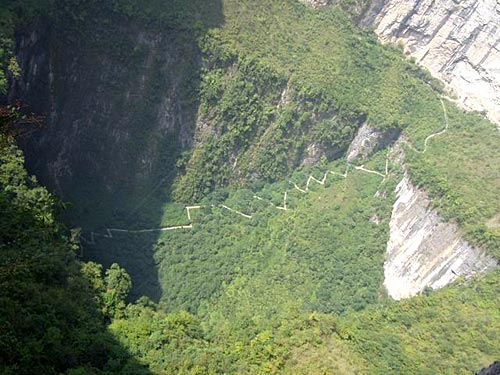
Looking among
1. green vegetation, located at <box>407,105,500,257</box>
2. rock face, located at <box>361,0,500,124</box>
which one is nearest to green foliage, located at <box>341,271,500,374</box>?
green vegetation, located at <box>407,105,500,257</box>

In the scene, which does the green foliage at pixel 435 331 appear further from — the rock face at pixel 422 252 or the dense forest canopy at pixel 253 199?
the rock face at pixel 422 252

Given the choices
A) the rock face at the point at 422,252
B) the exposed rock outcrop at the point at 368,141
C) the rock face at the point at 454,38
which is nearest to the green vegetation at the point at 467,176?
the rock face at the point at 422,252

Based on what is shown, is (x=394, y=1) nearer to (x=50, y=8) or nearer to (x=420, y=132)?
(x=420, y=132)

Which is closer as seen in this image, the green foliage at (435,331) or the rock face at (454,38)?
the green foliage at (435,331)

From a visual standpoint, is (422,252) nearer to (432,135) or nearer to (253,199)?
(432,135)

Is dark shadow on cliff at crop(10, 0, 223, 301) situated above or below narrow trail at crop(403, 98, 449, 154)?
below

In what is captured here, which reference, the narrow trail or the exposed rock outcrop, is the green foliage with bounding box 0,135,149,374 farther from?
the narrow trail
